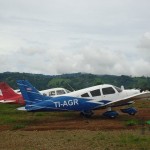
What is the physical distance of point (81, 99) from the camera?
2358 centimetres

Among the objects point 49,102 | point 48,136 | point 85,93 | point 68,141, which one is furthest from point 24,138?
point 85,93

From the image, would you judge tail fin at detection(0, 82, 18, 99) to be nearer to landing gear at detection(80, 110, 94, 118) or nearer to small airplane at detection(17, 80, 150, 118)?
small airplane at detection(17, 80, 150, 118)

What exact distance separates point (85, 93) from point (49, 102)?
2704mm

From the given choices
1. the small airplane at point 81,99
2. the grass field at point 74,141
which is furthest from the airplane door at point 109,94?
the grass field at point 74,141

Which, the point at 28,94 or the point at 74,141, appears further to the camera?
the point at 28,94

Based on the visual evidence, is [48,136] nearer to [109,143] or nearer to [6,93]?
[109,143]

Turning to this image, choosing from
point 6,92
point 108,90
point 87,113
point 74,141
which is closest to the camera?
point 74,141

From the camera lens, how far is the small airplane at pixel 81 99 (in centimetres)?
2281

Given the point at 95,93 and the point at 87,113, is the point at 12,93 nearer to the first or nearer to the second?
the point at 87,113

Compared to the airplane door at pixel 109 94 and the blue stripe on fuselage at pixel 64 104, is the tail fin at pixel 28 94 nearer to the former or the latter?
the blue stripe on fuselage at pixel 64 104

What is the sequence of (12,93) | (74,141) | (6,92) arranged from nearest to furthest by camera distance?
(74,141)
(6,92)
(12,93)

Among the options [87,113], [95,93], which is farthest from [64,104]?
[95,93]

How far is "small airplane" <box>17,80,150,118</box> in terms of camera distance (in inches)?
898

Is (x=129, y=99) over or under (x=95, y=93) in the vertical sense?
under
